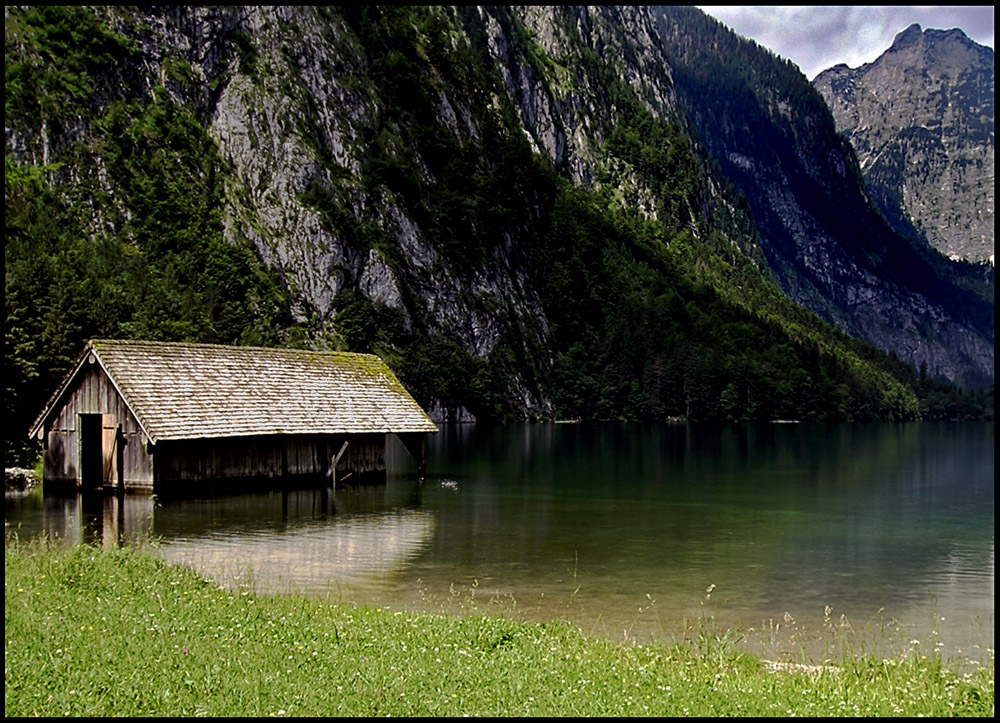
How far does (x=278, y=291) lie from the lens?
449 ft

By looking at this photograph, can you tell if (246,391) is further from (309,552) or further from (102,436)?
(309,552)

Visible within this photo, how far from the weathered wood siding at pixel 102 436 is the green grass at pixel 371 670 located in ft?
70.1

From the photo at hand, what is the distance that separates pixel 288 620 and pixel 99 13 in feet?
441

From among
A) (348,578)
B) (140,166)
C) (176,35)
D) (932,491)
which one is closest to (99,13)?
(176,35)

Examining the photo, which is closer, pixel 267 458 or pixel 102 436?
pixel 102 436

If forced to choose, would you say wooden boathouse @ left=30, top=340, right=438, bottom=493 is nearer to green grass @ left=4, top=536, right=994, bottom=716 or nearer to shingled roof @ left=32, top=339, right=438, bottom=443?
shingled roof @ left=32, top=339, right=438, bottom=443

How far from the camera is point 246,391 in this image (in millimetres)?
43656

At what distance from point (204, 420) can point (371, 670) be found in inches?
1118

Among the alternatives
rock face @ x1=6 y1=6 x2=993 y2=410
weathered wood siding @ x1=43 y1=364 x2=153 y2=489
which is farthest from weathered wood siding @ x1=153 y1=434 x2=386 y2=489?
rock face @ x1=6 y1=6 x2=993 y2=410

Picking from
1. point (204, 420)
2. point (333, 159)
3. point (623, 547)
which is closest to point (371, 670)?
point (623, 547)

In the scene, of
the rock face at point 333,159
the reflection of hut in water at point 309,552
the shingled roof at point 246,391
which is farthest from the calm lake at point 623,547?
the rock face at point 333,159

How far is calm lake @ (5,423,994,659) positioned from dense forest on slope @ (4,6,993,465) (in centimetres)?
1787

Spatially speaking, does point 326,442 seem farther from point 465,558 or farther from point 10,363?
point 465,558

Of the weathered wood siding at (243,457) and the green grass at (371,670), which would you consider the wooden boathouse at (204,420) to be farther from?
the green grass at (371,670)
